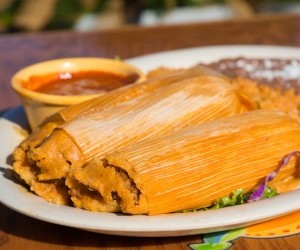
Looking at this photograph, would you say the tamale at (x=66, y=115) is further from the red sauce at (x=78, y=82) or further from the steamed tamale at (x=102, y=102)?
the red sauce at (x=78, y=82)

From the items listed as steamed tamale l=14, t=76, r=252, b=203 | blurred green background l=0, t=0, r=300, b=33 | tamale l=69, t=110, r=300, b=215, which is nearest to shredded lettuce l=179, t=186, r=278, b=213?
tamale l=69, t=110, r=300, b=215

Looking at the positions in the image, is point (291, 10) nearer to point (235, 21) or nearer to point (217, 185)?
point (235, 21)

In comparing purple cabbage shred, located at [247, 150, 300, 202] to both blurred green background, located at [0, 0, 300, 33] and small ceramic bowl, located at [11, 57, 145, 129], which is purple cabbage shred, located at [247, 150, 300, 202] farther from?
blurred green background, located at [0, 0, 300, 33]

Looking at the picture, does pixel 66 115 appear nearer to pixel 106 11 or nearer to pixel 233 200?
pixel 233 200

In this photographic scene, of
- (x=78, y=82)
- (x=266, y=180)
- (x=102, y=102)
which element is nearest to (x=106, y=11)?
(x=78, y=82)

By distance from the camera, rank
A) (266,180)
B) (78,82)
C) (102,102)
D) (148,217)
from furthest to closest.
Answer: (78,82), (102,102), (266,180), (148,217)

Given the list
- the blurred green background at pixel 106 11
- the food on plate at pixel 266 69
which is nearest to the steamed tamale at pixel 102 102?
the food on plate at pixel 266 69

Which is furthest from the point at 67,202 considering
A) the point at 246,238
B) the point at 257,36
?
the point at 257,36
